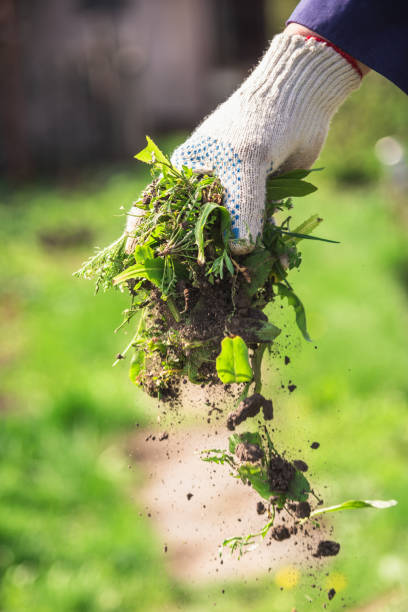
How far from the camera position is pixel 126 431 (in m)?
4.32

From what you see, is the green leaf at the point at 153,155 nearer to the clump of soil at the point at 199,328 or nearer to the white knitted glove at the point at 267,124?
the white knitted glove at the point at 267,124

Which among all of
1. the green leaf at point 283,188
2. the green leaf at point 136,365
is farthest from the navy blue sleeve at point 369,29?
the green leaf at point 136,365

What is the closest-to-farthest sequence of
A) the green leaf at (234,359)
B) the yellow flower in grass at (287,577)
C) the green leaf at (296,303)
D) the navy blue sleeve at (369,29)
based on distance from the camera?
the green leaf at (234,359) < the green leaf at (296,303) < the navy blue sleeve at (369,29) < the yellow flower in grass at (287,577)

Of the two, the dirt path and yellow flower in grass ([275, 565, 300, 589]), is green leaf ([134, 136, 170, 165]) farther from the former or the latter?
yellow flower in grass ([275, 565, 300, 589])

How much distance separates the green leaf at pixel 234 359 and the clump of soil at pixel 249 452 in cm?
21

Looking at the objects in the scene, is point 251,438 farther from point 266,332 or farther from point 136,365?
point 136,365

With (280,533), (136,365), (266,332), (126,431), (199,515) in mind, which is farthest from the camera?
(126,431)

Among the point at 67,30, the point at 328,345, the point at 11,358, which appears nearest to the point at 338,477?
the point at 328,345

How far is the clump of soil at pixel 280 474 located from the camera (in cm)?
197

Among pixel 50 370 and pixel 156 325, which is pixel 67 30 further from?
pixel 156 325

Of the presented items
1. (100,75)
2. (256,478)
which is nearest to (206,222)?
(256,478)

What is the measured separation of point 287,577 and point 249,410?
1557mm

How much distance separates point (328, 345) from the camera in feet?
16.9

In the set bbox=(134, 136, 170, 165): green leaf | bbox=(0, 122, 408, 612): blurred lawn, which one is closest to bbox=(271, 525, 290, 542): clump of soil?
bbox=(0, 122, 408, 612): blurred lawn
